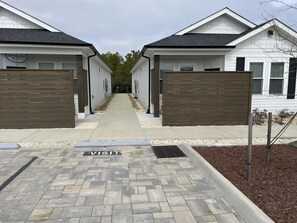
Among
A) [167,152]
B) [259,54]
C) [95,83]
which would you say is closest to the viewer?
[167,152]

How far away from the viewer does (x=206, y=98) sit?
9.27m

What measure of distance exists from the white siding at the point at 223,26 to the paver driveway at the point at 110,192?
395 inches

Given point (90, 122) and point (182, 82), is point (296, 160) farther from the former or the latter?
point (90, 122)

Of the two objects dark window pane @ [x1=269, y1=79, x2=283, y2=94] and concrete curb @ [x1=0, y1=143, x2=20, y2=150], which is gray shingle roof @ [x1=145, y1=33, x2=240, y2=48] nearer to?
dark window pane @ [x1=269, y1=79, x2=283, y2=94]

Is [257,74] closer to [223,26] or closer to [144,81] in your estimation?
[223,26]

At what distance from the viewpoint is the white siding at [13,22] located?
12234 mm

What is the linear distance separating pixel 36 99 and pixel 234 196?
7510 millimetres

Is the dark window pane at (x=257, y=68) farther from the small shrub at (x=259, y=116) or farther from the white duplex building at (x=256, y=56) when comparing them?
the small shrub at (x=259, y=116)

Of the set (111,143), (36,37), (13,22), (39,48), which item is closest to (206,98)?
(111,143)

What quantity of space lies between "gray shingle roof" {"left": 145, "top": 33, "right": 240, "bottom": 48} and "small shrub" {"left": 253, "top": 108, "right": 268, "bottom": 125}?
3380mm

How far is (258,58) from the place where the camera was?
1106 centimetres

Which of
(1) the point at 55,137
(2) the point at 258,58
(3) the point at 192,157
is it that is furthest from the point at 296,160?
(2) the point at 258,58

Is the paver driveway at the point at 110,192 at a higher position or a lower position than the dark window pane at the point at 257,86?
lower

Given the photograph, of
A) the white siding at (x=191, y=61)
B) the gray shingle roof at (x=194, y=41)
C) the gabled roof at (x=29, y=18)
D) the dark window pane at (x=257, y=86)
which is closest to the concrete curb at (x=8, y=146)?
the gray shingle roof at (x=194, y=41)
